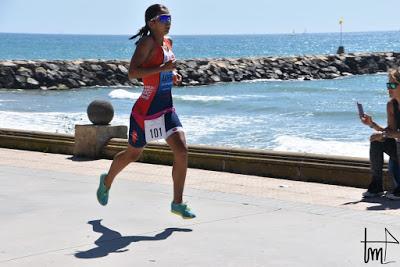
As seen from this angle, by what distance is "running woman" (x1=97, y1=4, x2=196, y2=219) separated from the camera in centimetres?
646

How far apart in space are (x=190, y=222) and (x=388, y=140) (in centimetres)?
227

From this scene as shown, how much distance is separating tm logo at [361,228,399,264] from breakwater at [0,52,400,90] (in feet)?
145

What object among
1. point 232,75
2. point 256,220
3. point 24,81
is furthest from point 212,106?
point 256,220

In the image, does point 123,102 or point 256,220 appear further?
point 123,102

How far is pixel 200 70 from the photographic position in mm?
57000

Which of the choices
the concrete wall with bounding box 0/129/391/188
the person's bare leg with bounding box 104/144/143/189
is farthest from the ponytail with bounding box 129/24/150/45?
the concrete wall with bounding box 0/129/391/188

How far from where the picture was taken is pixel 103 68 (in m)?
54.1

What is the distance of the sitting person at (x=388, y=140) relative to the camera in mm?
7707

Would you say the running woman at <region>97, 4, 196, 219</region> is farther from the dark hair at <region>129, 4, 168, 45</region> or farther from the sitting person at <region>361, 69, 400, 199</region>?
the sitting person at <region>361, 69, 400, 199</region>

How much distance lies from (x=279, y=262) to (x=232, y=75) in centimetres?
5360

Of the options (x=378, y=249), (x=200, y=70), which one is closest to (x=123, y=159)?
(x=378, y=249)

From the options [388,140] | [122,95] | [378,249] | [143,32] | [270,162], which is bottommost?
[378,249]

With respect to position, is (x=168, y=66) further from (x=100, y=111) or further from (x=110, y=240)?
(x=100, y=111)

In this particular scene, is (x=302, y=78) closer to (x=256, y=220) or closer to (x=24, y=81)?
(x=24, y=81)
